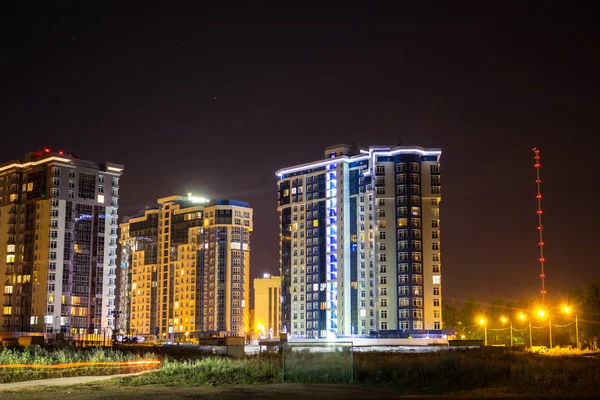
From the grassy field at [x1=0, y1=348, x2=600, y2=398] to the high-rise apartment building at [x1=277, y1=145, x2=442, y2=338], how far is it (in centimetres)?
9181

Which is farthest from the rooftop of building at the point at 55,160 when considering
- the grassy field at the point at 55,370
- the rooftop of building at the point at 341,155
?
the grassy field at the point at 55,370

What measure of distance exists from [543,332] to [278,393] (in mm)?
125335

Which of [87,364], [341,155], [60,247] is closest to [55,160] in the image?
[60,247]

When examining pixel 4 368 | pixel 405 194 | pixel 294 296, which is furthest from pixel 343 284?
pixel 4 368

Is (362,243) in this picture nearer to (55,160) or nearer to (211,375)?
(55,160)

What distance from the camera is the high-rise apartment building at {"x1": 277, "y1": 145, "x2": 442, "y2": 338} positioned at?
135875 mm

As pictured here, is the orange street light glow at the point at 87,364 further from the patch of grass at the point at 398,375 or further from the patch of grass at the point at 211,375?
the patch of grass at the point at 398,375

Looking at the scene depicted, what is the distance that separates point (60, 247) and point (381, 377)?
114 metres

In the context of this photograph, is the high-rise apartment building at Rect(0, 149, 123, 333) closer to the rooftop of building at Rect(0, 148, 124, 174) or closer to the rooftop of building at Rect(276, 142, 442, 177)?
the rooftop of building at Rect(0, 148, 124, 174)

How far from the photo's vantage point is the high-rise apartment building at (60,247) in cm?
14238

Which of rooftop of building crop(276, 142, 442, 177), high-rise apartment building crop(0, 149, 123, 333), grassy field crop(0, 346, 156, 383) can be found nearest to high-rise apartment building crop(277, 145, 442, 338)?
Result: rooftop of building crop(276, 142, 442, 177)

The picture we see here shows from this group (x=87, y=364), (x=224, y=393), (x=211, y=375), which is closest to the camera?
(x=224, y=393)

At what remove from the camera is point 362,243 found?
5999 inches

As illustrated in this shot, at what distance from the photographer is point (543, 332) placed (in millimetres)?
148625
